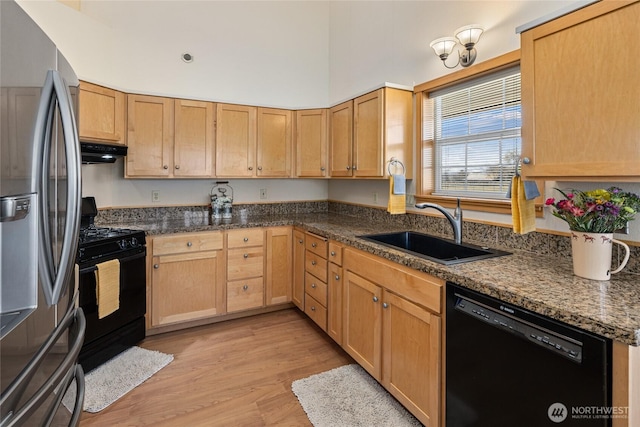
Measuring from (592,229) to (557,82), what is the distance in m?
0.62

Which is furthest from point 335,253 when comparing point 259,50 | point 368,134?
point 259,50

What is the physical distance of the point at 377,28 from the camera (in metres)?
3.13

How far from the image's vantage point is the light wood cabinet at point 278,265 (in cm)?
320

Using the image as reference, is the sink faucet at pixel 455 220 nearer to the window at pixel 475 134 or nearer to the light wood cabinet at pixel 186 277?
the window at pixel 475 134

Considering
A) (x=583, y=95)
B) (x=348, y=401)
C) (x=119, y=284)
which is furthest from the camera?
(x=119, y=284)

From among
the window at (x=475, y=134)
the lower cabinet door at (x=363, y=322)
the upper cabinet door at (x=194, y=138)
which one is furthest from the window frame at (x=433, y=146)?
the upper cabinet door at (x=194, y=138)

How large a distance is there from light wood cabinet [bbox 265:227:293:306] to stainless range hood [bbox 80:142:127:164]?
4.65 ft

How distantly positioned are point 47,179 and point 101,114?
2.08m

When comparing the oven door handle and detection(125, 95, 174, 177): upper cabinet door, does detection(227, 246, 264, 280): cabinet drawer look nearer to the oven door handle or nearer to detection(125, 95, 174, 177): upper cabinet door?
the oven door handle

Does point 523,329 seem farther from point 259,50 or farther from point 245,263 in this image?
point 259,50

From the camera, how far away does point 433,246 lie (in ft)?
7.68

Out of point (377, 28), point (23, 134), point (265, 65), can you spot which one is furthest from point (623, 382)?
point (265, 65)

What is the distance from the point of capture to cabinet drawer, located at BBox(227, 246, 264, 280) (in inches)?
119

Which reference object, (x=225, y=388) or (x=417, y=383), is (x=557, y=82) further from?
(x=225, y=388)
